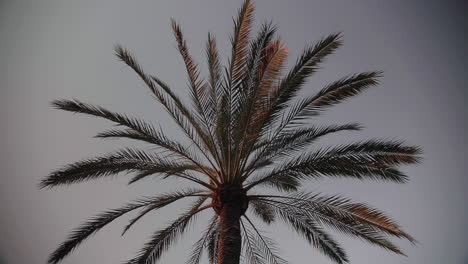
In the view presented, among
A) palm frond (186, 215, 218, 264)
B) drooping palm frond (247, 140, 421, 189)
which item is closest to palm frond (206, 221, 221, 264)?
palm frond (186, 215, 218, 264)

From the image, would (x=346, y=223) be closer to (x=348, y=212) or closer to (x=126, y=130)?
(x=348, y=212)

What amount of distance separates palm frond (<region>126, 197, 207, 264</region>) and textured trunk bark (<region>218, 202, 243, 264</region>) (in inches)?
36.2

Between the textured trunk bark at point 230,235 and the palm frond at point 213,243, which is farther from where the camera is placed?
the palm frond at point 213,243

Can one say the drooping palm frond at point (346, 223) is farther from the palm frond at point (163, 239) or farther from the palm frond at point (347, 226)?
the palm frond at point (163, 239)

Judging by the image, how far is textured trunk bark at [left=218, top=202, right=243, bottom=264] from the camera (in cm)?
734

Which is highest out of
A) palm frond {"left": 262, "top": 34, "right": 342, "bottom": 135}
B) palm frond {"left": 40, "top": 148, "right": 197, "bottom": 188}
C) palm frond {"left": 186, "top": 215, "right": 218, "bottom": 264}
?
palm frond {"left": 262, "top": 34, "right": 342, "bottom": 135}

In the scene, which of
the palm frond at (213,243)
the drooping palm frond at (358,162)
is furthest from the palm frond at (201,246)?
the drooping palm frond at (358,162)

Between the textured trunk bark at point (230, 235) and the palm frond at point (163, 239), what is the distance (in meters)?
0.92

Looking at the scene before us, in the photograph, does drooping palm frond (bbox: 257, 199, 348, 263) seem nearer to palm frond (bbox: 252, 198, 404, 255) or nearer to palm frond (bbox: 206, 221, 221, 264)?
palm frond (bbox: 252, 198, 404, 255)

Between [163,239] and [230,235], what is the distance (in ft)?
5.88

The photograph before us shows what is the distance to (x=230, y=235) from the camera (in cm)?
750

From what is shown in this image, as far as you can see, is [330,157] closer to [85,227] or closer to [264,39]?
[264,39]

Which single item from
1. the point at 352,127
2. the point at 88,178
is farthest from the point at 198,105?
the point at 352,127

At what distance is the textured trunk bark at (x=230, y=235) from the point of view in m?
7.34
